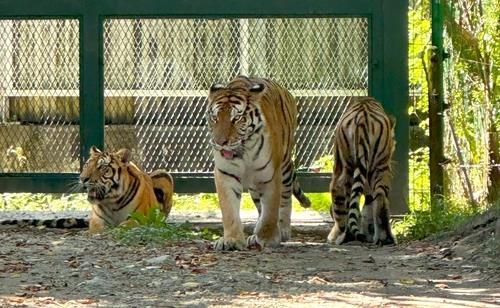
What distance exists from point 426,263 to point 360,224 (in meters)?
1.76

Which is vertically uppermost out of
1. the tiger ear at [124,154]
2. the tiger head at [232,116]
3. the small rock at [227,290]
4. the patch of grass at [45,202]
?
the tiger head at [232,116]

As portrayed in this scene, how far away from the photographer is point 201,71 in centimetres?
1106

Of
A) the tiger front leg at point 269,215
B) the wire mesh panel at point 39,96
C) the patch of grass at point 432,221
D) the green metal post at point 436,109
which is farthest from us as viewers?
the wire mesh panel at point 39,96

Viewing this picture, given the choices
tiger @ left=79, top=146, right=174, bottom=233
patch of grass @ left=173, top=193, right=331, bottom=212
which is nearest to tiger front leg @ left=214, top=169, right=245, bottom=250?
tiger @ left=79, top=146, right=174, bottom=233

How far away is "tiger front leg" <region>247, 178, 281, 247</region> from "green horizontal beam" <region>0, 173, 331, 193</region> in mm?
2064

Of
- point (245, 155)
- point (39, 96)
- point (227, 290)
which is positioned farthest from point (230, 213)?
point (39, 96)

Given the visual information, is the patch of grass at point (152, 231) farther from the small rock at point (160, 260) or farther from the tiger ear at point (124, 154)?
the small rock at point (160, 260)

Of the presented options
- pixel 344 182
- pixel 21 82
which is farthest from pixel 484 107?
pixel 21 82

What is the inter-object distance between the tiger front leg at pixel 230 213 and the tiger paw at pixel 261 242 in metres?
0.11

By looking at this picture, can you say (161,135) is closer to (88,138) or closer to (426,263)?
(88,138)

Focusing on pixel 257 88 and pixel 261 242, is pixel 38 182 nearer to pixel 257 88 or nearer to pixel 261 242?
pixel 257 88

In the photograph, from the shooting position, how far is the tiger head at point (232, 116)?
27.9ft

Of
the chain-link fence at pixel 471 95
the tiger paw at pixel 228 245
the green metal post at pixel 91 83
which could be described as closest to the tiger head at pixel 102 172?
the green metal post at pixel 91 83

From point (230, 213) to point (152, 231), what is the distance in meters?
0.71
